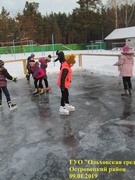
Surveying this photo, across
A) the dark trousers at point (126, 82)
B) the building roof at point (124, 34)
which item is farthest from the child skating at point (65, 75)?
the building roof at point (124, 34)

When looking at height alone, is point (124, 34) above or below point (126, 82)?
above

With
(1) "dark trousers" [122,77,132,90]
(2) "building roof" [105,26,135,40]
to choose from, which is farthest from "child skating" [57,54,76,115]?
(2) "building roof" [105,26,135,40]

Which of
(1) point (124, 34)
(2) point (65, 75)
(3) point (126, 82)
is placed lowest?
(3) point (126, 82)

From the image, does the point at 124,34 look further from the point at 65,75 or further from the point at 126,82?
the point at 65,75

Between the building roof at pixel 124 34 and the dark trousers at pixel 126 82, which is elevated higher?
the building roof at pixel 124 34

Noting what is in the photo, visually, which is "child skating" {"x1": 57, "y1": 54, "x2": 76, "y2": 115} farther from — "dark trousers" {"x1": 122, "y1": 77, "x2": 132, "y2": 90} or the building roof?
the building roof

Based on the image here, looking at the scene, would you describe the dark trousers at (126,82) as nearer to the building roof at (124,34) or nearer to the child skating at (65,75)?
the child skating at (65,75)

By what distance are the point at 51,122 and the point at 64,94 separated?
2.62ft

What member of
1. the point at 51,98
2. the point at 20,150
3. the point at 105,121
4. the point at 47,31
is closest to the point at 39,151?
the point at 20,150

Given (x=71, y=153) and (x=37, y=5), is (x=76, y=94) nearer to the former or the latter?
(x=71, y=153)

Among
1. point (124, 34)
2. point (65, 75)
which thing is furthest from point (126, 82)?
point (124, 34)

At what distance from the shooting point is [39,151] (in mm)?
3316

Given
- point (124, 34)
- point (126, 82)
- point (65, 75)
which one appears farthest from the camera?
point (124, 34)

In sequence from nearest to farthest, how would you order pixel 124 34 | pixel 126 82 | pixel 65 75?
pixel 65 75
pixel 126 82
pixel 124 34
